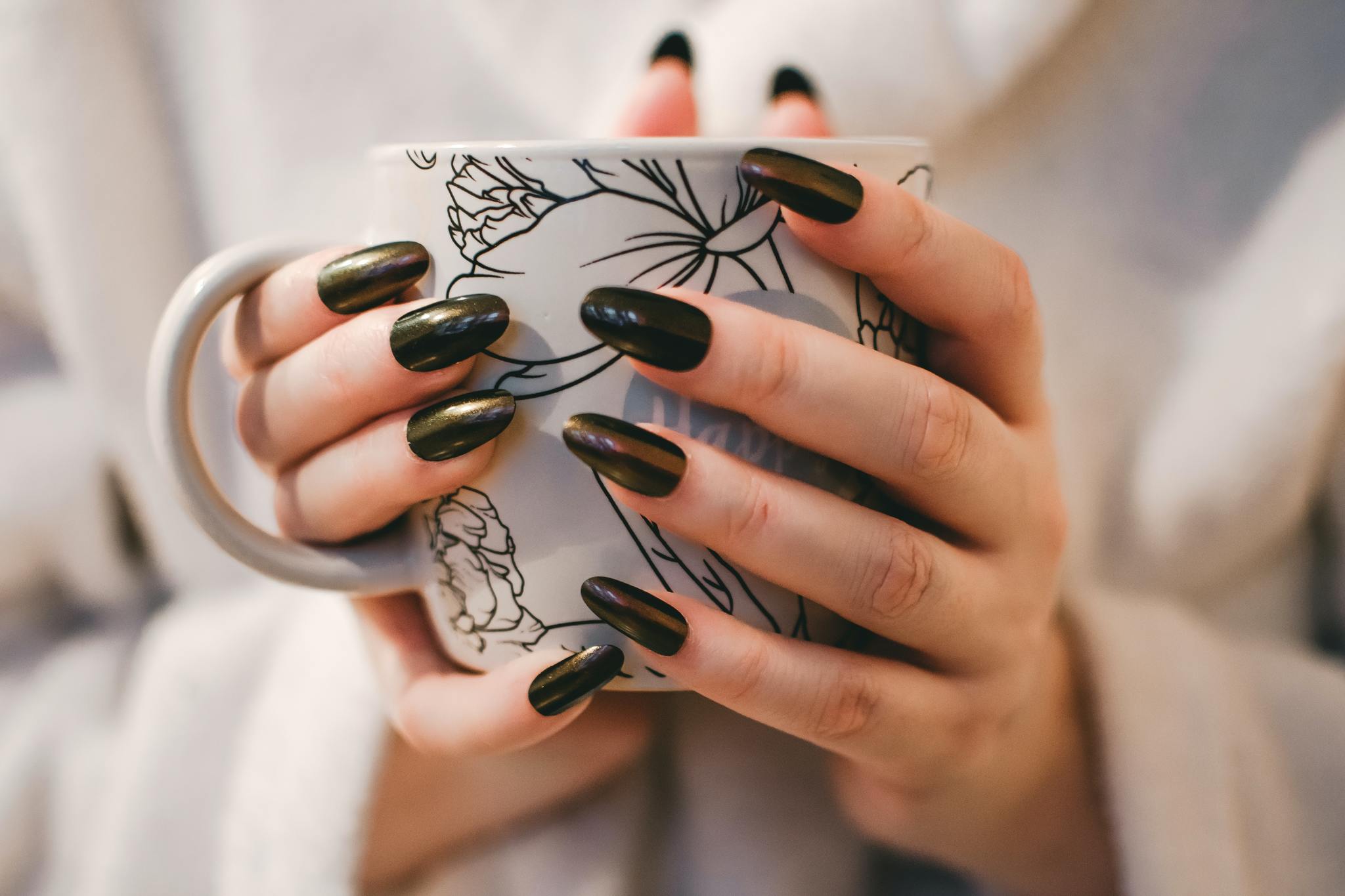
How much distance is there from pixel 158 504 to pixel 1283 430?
3.00ft

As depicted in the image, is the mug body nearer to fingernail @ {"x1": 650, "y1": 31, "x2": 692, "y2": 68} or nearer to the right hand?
the right hand

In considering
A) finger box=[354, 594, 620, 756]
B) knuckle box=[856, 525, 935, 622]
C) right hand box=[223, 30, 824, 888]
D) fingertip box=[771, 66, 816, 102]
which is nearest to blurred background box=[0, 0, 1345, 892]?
→ fingertip box=[771, 66, 816, 102]

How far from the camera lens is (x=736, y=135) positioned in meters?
0.59

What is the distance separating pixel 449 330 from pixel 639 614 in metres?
0.14

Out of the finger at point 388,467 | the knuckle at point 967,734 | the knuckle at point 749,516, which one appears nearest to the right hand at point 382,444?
the finger at point 388,467

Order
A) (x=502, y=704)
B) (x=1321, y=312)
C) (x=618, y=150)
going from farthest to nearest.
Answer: (x=1321, y=312) → (x=502, y=704) → (x=618, y=150)

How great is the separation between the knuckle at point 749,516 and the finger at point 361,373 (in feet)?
0.39

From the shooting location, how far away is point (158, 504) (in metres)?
0.66

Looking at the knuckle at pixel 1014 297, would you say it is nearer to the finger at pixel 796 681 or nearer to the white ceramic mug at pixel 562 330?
the white ceramic mug at pixel 562 330

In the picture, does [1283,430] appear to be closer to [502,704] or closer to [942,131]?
[942,131]

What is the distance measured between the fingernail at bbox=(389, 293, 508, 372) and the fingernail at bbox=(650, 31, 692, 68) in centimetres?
32

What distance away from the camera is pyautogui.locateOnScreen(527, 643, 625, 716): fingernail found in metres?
0.34

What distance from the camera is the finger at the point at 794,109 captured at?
50 cm

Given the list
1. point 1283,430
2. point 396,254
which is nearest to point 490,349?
point 396,254
